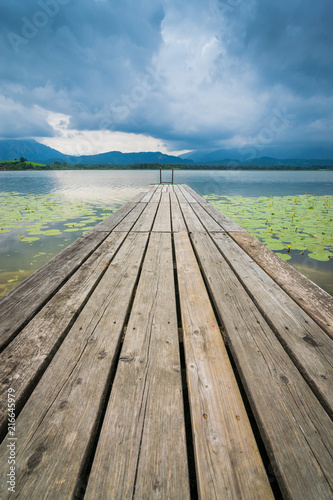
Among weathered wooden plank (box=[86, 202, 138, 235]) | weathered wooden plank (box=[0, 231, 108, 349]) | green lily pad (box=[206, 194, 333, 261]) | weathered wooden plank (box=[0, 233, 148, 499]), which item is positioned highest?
weathered wooden plank (box=[0, 233, 148, 499])

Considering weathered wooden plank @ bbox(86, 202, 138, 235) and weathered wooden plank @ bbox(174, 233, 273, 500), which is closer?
weathered wooden plank @ bbox(174, 233, 273, 500)

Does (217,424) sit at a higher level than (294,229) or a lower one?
higher

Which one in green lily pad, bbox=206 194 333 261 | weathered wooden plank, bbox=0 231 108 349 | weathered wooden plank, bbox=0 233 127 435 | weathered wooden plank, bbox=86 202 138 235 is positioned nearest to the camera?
weathered wooden plank, bbox=0 233 127 435

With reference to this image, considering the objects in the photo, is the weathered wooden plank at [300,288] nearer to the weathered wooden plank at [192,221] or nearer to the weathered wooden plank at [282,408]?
the weathered wooden plank at [282,408]

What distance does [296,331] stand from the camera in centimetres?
123

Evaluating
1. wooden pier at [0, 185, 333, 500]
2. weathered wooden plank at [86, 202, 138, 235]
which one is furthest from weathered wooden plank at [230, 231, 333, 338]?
Result: weathered wooden plank at [86, 202, 138, 235]

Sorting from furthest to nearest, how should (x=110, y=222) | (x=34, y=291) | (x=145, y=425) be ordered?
(x=110, y=222), (x=34, y=291), (x=145, y=425)

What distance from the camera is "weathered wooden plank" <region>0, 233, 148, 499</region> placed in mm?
638

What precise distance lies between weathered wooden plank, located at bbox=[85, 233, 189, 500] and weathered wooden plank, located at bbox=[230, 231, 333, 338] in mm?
893

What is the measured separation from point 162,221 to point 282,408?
10.3 ft

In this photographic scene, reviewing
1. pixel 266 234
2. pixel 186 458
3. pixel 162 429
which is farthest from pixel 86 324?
pixel 266 234

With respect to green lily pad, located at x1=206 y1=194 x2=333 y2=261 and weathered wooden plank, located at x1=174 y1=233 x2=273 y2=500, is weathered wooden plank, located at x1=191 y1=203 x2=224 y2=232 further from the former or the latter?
weathered wooden plank, located at x1=174 y1=233 x2=273 y2=500

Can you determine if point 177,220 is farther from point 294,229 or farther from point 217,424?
point 294,229

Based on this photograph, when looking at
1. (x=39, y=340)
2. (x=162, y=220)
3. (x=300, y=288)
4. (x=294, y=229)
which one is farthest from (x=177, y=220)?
(x=294, y=229)
